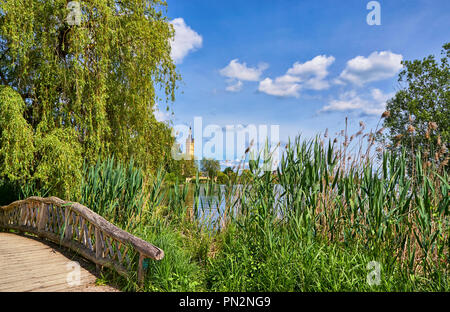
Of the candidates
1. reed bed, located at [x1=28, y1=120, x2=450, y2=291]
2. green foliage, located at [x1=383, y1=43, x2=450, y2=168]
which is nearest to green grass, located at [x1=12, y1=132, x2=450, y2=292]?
reed bed, located at [x1=28, y1=120, x2=450, y2=291]

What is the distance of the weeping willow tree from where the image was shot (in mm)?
7098

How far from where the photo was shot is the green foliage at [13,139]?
6.36 metres

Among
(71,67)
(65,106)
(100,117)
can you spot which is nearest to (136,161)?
(100,117)

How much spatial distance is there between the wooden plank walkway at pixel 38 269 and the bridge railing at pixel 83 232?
194 mm

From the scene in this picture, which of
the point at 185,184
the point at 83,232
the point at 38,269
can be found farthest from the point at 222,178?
the point at 38,269

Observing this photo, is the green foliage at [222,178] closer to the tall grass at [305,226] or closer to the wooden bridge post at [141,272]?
the tall grass at [305,226]

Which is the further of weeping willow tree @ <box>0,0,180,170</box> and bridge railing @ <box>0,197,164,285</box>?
weeping willow tree @ <box>0,0,180,170</box>

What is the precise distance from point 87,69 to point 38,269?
475 centimetres

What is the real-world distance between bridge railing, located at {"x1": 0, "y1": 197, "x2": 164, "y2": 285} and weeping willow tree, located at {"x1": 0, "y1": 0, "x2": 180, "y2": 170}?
1.64 metres

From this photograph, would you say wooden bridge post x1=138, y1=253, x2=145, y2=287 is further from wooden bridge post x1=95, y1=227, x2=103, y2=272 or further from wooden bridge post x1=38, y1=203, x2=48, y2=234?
wooden bridge post x1=38, y1=203, x2=48, y2=234

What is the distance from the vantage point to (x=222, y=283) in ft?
11.4

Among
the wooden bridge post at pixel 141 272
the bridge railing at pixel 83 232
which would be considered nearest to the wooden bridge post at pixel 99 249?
the bridge railing at pixel 83 232
